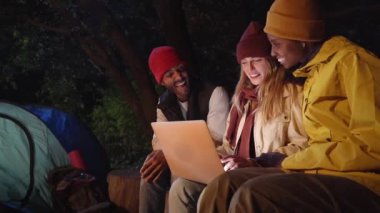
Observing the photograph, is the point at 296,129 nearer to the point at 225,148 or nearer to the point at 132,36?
the point at 225,148

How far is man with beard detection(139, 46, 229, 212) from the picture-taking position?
4.14m

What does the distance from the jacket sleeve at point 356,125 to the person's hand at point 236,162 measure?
1.94 ft

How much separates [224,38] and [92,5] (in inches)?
56.2

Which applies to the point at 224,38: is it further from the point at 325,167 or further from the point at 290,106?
the point at 325,167

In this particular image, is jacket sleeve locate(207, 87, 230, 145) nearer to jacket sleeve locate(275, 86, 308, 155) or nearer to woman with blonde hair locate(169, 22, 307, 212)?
woman with blonde hair locate(169, 22, 307, 212)

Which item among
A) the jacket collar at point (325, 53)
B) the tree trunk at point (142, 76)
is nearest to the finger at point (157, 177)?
the jacket collar at point (325, 53)

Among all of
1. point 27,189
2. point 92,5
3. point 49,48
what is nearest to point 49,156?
point 27,189

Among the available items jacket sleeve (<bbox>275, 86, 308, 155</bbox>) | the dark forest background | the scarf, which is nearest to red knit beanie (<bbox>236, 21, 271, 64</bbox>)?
the scarf

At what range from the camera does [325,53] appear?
9.36 feet

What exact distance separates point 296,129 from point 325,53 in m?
0.65

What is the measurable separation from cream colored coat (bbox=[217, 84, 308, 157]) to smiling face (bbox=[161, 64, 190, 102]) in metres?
0.91

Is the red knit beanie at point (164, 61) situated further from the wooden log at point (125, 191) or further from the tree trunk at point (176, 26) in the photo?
the tree trunk at point (176, 26)

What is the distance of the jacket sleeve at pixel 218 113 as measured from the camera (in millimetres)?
4148

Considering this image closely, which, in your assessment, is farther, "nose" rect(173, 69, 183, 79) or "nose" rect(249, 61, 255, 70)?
"nose" rect(173, 69, 183, 79)
